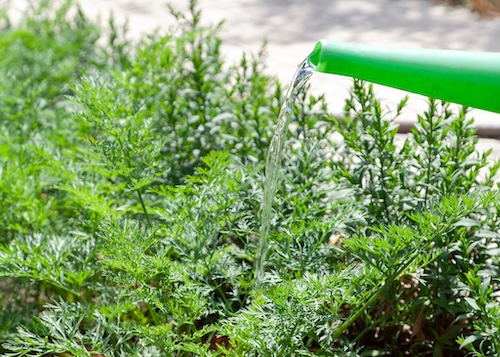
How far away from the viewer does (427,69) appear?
156 cm

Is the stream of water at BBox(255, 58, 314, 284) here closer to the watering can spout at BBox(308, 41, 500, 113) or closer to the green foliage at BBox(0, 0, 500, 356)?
the green foliage at BBox(0, 0, 500, 356)

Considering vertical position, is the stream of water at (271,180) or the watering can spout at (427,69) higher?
the watering can spout at (427,69)

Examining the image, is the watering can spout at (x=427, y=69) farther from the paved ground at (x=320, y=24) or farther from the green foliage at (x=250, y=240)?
the paved ground at (x=320, y=24)

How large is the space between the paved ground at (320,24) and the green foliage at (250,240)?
179 cm

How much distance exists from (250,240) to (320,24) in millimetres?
3454

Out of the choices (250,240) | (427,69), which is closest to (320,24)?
(250,240)

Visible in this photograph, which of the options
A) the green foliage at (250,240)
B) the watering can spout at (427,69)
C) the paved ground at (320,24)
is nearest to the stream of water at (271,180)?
the green foliage at (250,240)

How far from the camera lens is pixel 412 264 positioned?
185cm

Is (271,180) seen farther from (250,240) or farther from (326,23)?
(326,23)

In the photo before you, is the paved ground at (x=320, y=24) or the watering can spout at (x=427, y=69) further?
the paved ground at (x=320, y=24)

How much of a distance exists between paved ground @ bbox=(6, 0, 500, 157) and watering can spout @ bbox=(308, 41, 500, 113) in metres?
2.42

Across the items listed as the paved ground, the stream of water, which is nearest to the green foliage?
the stream of water

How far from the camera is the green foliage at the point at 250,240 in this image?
184cm

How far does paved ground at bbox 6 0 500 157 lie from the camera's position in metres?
4.80
